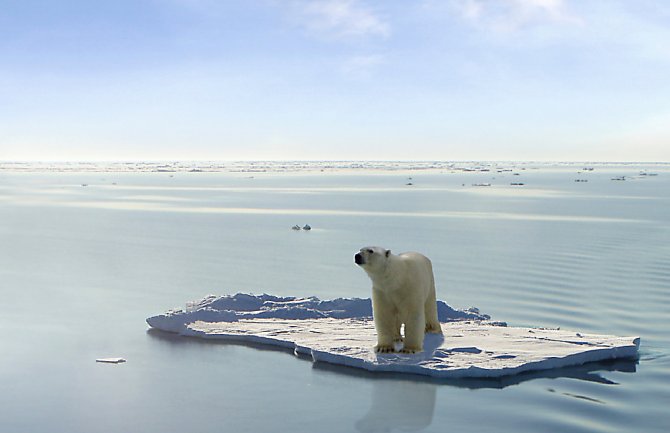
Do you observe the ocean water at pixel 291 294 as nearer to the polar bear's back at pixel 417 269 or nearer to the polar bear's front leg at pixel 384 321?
the polar bear's front leg at pixel 384 321

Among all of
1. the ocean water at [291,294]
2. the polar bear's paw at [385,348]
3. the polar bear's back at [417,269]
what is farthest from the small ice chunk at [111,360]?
the polar bear's back at [417,269]

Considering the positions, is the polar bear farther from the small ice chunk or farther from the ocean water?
the small ice chunk

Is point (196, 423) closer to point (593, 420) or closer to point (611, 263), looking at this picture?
point (593, 420)

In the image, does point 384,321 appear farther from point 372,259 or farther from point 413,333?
point 372,259

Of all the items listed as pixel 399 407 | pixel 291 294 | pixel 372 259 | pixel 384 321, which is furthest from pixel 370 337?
pixel 291 294

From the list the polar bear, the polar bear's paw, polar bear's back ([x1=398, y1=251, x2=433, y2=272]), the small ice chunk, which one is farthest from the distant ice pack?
the small ice chunk

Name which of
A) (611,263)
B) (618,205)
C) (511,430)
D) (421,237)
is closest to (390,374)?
(511,430)
